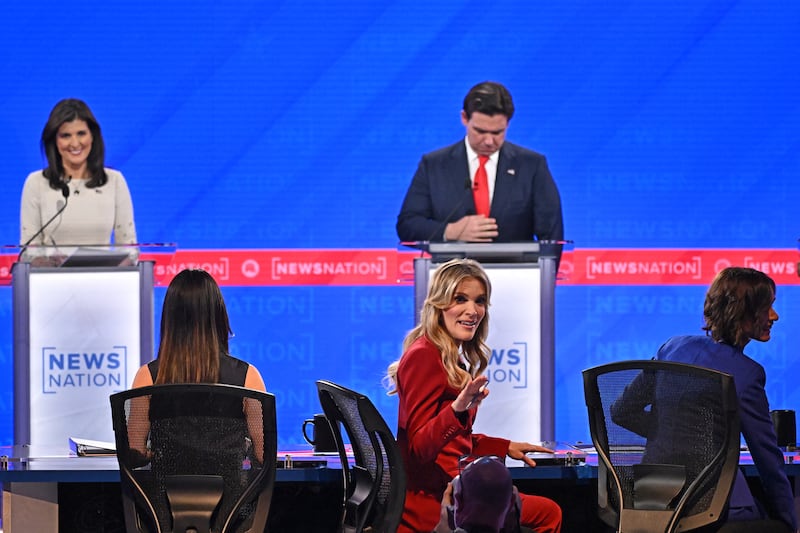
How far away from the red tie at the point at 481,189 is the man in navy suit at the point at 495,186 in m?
0.03

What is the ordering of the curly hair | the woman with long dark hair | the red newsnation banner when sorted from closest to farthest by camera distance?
the curly hair, the woman with long dark hair, the red newsnation banner

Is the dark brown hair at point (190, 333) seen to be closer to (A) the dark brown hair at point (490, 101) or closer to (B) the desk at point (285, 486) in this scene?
(B) the desk at point (285, 486)

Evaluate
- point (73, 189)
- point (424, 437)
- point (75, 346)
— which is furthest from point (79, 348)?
point (424, 437)

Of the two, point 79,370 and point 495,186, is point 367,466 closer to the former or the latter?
point 79,370

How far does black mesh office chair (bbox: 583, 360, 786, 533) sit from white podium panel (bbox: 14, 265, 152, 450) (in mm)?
2678

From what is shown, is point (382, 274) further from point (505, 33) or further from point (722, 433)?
point (722, 433)

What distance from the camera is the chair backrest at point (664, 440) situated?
3377 millimetres

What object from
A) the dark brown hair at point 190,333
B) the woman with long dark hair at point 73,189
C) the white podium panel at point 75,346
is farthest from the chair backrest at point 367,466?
the woman with long dark hair at point 73,189

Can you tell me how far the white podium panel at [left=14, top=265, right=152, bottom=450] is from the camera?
547 cm

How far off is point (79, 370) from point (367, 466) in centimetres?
236

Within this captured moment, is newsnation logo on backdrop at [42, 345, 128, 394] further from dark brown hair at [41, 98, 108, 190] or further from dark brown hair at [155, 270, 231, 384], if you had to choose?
dark brown hair at [155, 270, 231, 384]

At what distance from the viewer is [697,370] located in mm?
3350

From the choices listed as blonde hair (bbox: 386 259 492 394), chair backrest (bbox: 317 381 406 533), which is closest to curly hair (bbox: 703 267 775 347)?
blonde hair (bbox: 386 259 492 394)

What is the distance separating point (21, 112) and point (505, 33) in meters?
3.22
